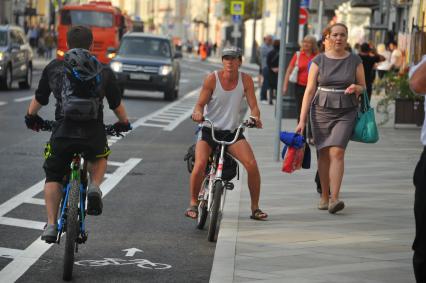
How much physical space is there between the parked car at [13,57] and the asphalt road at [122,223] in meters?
13.2

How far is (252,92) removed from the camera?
10.6 metres

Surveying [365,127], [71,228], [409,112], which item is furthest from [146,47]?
[71,228]

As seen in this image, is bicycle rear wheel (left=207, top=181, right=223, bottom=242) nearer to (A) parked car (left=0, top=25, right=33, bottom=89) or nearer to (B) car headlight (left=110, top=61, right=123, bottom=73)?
(B) car headlight (left=110, top=61, right=123, bottom=73)

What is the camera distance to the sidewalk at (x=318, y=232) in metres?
8.29

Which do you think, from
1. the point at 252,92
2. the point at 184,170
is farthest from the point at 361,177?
the point at 252,92

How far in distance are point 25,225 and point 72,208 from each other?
2.60m

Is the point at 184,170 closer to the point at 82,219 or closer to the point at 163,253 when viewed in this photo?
the point at 163,253

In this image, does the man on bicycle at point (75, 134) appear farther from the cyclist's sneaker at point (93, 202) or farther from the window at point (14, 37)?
the window at point (14, 37)

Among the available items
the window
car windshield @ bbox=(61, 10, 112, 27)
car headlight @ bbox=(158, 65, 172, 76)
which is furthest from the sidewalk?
car windshield @ bbox=(61, 10, 112, 27)

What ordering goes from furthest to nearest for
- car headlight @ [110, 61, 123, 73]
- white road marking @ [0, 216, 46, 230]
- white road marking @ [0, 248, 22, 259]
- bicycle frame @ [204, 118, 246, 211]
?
1. car headlight @ [110, 61, 123, 73]
2. white road marking @ [0, 216, 46, 230]
3. bicycle frame @ [204, 118, 246, 211]
4. white road marking @ [0, 248, 22, 259]

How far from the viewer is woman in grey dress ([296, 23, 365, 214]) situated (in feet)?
37.0

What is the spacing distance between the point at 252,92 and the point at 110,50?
2272 cm

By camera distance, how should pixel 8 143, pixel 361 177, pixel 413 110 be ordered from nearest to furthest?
pixel 361 177 < pixel 8 143 < pixel 413 110

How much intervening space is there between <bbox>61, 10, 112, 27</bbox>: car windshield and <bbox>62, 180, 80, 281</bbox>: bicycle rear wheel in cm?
4321
